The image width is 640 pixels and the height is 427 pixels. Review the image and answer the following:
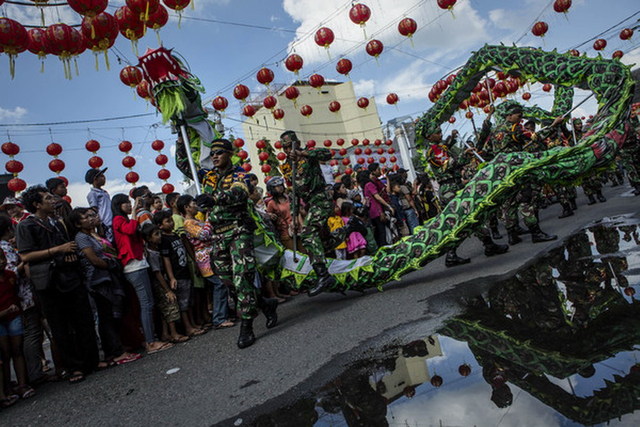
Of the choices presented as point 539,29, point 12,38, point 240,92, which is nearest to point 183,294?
point 12,38

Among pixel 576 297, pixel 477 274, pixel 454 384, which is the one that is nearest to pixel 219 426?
pixel 454 384

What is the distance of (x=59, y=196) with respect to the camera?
→ 14.8 ft

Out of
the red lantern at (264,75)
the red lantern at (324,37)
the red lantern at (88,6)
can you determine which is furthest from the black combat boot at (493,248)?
the red lantern at (264,75)

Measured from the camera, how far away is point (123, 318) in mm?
4262

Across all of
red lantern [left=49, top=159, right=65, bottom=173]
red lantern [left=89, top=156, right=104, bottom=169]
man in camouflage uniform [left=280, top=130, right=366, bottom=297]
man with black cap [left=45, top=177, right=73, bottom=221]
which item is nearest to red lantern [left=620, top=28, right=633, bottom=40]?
man in camouflage uniform [left=280, top=130, right=366, bottom=297]

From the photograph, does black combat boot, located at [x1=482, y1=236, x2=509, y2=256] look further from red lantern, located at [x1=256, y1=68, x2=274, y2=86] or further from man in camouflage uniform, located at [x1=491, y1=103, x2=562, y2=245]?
red lantern, located at [x1=256, y1=68, x2=274, y2=86]

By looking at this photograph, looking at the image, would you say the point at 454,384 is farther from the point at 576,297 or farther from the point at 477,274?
the point at 477,274

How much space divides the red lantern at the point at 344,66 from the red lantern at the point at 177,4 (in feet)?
25.4

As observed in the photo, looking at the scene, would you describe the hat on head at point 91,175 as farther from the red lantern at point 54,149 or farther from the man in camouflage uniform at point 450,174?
the red lantern at point 54,149

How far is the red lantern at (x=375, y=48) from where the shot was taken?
11703 mm

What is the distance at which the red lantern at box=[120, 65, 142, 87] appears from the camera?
872cm

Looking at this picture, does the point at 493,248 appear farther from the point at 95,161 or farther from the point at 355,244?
the point at 95,161

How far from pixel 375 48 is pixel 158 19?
23.0 ft

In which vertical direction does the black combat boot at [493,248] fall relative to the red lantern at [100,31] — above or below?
below
